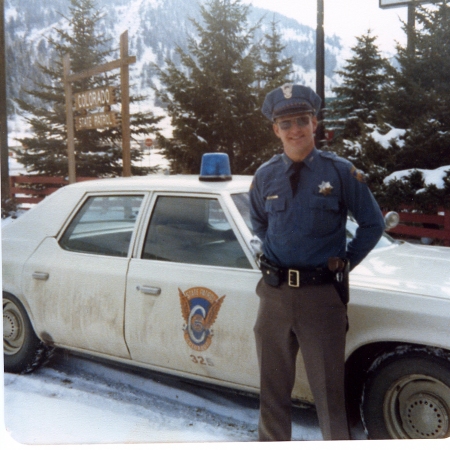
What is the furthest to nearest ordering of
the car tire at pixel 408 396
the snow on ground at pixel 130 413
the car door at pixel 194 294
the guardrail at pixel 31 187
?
the guardrail at pixel 31 187
the snow on ground at pixel 130 413
the car door at pixel 194 294
the car tire at pixel 408 396

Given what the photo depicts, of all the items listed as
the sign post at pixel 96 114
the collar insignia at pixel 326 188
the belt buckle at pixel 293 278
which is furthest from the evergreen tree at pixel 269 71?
the sign post at pixel 96 114

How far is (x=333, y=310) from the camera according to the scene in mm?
2059

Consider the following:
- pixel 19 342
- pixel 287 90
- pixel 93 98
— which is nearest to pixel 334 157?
pixel 287 90

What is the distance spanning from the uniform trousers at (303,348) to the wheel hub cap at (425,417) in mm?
259

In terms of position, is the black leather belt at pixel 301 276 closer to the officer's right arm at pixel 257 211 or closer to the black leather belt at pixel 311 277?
the black leather belt at pixel 311 277

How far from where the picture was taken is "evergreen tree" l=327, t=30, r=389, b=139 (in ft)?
12.9

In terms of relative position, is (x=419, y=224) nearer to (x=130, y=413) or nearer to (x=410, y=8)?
(x=410, y=8)

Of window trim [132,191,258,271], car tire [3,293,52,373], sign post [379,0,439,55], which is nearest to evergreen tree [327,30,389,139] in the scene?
sign post [379,0,439,55]

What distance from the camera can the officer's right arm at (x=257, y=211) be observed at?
2.27 metres

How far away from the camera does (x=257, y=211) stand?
7.55ft

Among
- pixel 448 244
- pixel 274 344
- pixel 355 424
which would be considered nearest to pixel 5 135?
pixel 274 344

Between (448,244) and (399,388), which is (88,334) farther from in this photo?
(448,244)

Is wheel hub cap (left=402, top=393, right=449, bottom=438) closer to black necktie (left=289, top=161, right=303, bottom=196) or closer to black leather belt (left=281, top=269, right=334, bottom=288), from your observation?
black leather belt (left=281, top=269, right=334, bottom=288)

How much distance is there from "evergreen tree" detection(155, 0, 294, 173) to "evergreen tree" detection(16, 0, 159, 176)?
368 millimetres
